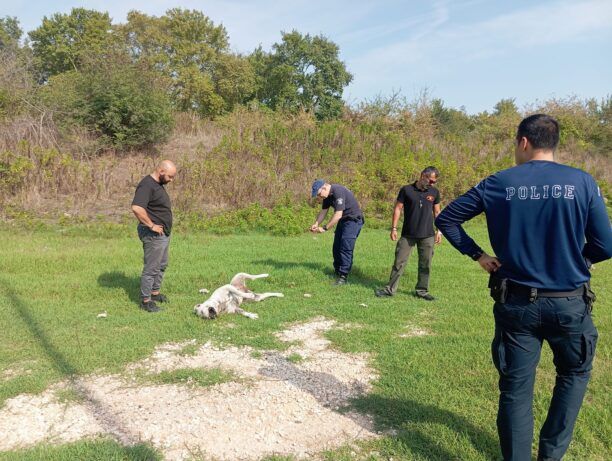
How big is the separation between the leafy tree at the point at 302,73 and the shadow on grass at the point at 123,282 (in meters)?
29.6

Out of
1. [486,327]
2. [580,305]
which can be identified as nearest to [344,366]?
[486,327]

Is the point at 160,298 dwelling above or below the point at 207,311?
below

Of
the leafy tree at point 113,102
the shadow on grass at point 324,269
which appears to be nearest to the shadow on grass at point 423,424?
the shadow on grass at point 324,269

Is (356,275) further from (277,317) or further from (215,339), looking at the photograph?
(215,339)

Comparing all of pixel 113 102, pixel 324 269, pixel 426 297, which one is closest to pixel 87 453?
pixel 426 297

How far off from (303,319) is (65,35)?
42207 mm

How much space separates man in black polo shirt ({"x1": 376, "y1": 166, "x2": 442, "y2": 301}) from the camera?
6750mm

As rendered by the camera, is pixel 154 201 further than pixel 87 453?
Yes

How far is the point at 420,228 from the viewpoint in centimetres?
677

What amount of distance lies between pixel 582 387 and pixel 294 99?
1404 inches

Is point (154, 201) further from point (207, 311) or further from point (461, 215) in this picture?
point (461, 215)

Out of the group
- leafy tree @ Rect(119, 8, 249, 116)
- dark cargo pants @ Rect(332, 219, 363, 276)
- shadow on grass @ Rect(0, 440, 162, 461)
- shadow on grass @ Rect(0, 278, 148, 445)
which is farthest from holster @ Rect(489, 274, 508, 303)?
leafy tree @ Rect(119, 8, 249, 116)

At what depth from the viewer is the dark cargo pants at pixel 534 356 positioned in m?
2.50

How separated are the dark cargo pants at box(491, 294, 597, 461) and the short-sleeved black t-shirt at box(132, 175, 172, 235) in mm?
4725
